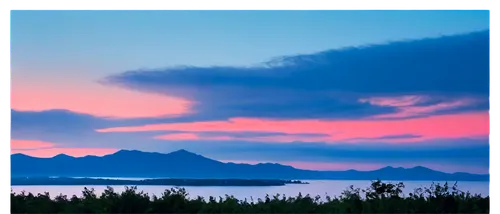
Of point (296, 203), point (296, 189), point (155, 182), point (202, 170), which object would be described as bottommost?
point (296, 203)

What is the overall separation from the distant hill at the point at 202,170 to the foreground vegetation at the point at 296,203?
0.16 meters

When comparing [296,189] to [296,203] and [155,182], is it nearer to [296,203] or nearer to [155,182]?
[296,203]

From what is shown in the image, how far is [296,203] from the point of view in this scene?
7973mm

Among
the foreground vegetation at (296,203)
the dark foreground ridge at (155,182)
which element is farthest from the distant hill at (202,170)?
the foreground vegetation at (296,203)

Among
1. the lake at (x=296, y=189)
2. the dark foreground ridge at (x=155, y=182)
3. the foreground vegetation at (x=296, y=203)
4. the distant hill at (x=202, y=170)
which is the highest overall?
the distant hill at (x=202, y=170)

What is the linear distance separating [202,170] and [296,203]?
4.02 feet

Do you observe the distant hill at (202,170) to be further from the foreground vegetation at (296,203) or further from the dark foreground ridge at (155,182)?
the foreground vegetation at (296,203)

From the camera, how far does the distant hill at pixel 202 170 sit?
801cm

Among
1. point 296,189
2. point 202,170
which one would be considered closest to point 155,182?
point 202,170

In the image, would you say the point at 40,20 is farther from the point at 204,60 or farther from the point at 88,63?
the point at 204,60

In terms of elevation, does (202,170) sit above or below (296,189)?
above

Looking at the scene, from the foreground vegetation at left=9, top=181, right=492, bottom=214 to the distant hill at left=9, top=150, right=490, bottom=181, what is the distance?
0.16m

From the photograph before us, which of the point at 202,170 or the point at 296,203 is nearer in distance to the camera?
the point at 296,203

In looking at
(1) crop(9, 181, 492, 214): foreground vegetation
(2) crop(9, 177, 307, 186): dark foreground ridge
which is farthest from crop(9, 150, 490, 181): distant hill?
(1) crop(9, 181, 492, 214): foreground vegetation
